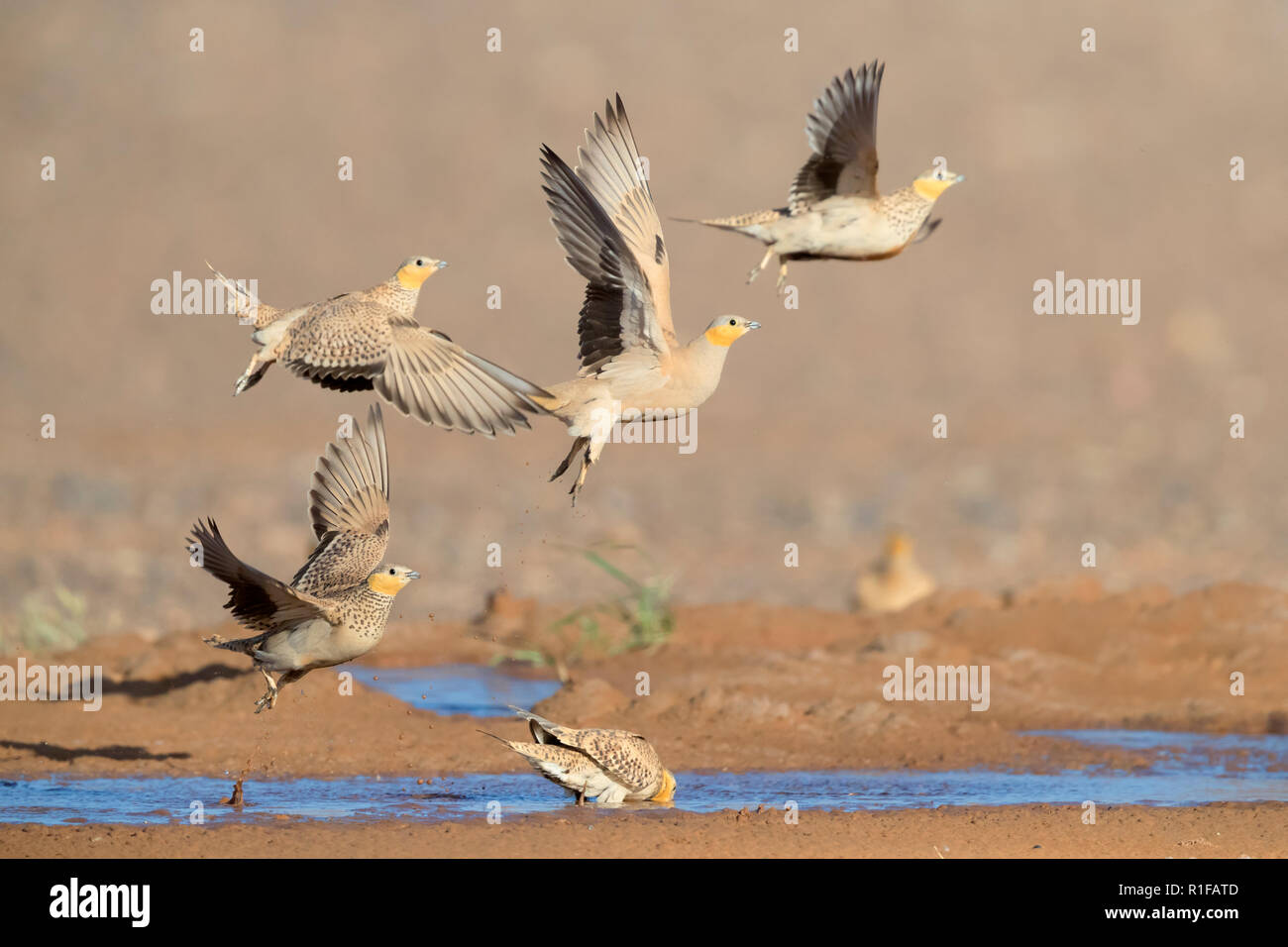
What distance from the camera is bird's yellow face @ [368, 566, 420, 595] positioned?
8.73 m

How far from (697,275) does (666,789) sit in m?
29.2

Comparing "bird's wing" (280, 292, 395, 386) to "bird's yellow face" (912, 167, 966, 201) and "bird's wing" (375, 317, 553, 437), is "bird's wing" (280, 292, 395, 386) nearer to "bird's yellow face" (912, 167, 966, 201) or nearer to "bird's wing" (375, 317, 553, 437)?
"bird's wing" (375, 317, 553, 437)

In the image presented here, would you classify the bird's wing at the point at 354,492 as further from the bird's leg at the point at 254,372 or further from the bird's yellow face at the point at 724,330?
the bird's yellow face at the point at 724,330

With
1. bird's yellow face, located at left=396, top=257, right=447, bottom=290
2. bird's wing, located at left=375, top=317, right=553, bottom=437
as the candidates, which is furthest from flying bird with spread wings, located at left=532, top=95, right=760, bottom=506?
bird's yellow face, located at left=396, top=257, right=447, bottom=290

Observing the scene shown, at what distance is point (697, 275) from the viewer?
38.2 m

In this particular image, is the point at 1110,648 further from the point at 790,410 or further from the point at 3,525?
the point at 790,410

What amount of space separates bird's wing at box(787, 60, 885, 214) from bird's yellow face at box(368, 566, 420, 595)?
2463mm

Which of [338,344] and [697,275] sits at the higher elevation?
[697,275]

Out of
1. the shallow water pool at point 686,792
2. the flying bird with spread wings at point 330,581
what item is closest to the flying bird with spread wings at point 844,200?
the flying bird with spread wings at point 330,581

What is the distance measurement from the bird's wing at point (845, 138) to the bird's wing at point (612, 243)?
0.73 m

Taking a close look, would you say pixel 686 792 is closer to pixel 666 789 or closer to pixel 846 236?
pixel 666 789

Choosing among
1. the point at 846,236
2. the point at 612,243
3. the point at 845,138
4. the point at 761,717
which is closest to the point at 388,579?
the point at 612,243

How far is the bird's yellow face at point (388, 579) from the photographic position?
28.6 ft

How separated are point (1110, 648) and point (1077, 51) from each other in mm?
35499
